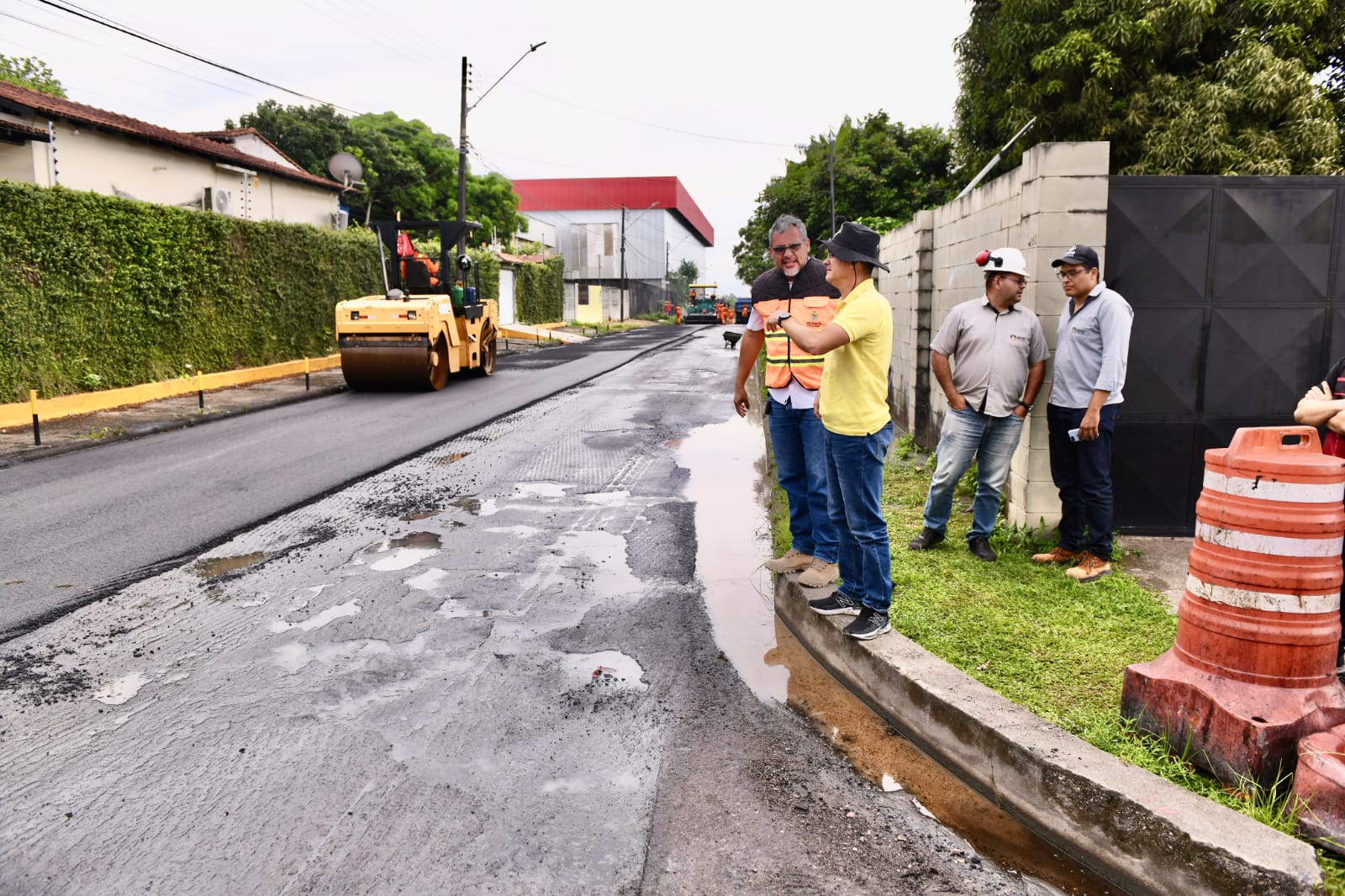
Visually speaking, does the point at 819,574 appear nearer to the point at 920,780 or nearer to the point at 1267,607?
the point at 920,780

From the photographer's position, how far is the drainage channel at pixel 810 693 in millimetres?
2938

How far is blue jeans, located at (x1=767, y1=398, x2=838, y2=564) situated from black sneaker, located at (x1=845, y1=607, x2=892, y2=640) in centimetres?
103

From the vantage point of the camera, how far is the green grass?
3.11 m

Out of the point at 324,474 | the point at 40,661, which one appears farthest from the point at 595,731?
the point at 324,474

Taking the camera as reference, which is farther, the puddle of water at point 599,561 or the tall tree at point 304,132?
the tall tree at point 304,132

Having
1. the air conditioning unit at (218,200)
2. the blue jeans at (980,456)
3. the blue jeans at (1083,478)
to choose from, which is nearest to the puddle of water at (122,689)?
the blue jeans at (980,456)

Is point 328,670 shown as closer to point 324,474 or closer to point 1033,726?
point 1033,726

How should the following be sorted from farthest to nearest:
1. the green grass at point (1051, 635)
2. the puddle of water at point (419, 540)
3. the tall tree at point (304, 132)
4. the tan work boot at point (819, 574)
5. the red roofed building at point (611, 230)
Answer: the red roofed building at point (611, 230) < the tall tree at point (304, 132) < the puddle of water at point (419, 540) < the tan work boot at point (819, 574) < the green grass at point (1051, 635)

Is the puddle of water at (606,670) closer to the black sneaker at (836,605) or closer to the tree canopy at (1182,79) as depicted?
the black sneaker at (836,605)

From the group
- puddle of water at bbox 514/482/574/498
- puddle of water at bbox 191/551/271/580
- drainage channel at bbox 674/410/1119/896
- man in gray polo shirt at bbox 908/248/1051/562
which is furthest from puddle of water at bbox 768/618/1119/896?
puddle of water at bbox 514/482/574/498

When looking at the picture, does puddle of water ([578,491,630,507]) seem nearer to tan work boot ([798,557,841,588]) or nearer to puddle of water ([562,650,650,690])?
tan work boot ([798,557,841,588])

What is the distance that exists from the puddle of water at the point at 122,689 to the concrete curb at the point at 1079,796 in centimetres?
307

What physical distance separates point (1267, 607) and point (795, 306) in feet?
9.73

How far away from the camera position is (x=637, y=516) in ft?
23.7
